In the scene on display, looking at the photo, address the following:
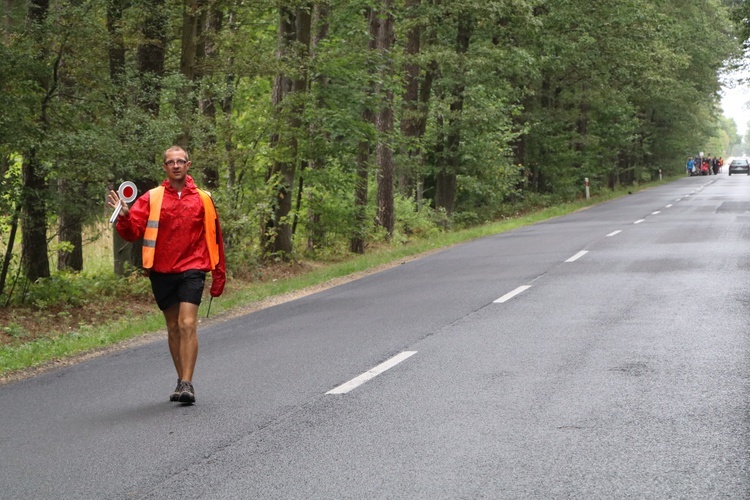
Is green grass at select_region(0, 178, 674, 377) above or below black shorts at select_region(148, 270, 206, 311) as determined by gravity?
below

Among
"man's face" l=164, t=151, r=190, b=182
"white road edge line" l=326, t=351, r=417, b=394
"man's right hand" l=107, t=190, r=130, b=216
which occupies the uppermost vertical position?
"man's face" l=164, t=151, r=190, b=182

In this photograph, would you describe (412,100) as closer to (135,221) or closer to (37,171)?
(37,171)

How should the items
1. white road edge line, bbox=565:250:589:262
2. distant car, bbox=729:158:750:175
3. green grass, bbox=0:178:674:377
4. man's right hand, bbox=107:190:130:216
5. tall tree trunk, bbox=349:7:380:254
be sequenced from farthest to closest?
distant car, bbox=729:158:750:175 → tall tree trunk, bbox=349:7:380:254 → white road edge line, bbox=565:250:589:262 → green grass, bbox=0:178:674:377 → man's right hand, bbox=107:190:130:216

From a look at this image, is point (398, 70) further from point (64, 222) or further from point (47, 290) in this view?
point (47, 290)

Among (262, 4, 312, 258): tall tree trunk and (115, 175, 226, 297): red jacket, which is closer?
(115, 175, 226, 297): red jacket

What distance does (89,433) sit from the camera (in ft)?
22.1

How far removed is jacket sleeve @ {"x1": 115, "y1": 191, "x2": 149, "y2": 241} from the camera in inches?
291

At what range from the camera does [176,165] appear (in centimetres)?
743

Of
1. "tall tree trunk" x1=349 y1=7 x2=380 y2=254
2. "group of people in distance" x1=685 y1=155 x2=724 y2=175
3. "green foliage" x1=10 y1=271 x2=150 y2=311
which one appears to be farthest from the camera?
"group of people in distance" x1=685 y1=155 x2=724 y2=175

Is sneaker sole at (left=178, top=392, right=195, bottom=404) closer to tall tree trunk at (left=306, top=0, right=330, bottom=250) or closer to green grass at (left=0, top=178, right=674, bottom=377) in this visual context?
green grass at (left=0, top=178, right=674, bottom=377)

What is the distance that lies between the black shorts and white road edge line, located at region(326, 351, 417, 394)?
1.27 metres

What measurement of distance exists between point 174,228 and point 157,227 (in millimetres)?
127

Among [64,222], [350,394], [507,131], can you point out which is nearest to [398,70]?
[507,131]

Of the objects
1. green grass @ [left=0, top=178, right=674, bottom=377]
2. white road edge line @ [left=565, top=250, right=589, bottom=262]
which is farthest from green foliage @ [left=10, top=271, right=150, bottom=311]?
white road edge line @ [left=565, top=250, right=589, bottom=262]
